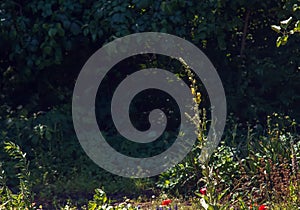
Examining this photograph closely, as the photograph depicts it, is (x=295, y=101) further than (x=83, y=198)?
Yes

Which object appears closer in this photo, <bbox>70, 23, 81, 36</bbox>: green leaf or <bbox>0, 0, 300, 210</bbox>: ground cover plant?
<bbox>0, 0, 300, 210</bbox>: ground cover plant

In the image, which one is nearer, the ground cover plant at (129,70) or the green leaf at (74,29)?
the ground cover plant at (129,70)

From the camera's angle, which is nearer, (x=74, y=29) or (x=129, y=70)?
(x=74, y=29)

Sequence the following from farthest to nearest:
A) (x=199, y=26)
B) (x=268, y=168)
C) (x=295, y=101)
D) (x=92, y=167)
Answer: (x=295, y=101), (x=199, y=26), (x=92, y=167), (x=268, y=168)

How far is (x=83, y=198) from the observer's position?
5164 mm

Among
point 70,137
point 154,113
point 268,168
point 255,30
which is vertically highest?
point 255,30

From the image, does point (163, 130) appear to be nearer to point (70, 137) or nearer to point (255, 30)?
point (70, 137)

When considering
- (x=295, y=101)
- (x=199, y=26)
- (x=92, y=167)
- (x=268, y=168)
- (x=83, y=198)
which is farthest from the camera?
(x=295, y=101)

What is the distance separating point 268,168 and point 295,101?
208 centimetres

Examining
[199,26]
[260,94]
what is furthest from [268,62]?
[199,26]

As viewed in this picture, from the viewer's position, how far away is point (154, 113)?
6750mm

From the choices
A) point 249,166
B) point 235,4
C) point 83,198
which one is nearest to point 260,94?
point 235,4

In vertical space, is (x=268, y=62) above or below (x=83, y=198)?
above

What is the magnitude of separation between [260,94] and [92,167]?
212cm
